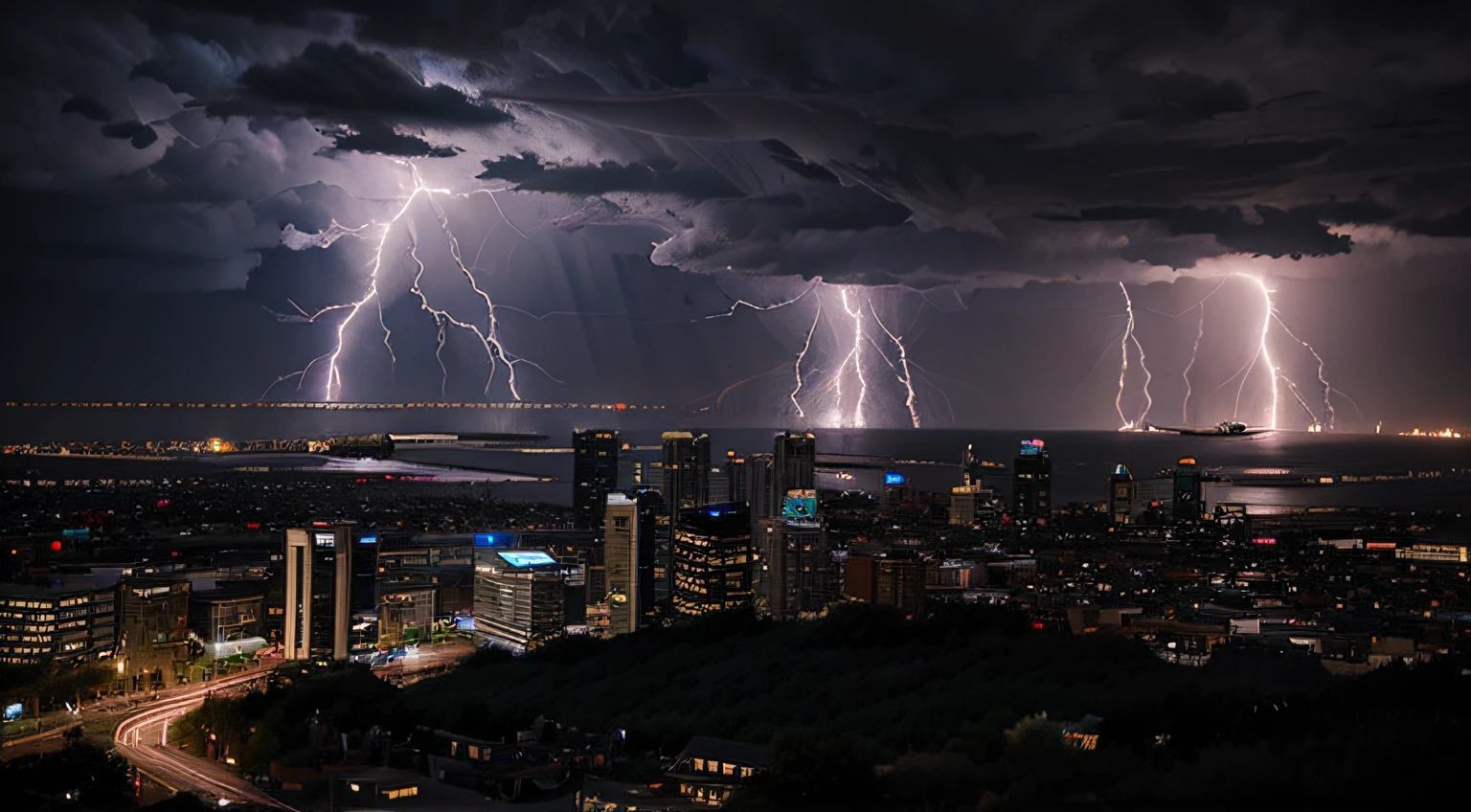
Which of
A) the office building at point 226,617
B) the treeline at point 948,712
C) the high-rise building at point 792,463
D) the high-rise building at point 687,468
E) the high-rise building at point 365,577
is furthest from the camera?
the high-rise building at point 687,468

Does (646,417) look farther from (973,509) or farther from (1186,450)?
(1186,450)

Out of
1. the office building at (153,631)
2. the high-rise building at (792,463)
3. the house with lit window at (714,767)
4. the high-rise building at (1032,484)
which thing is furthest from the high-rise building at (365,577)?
the high-rise building at (1032,484)

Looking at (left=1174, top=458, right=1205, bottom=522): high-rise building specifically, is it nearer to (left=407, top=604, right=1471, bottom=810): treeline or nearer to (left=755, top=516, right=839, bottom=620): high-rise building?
(left=755, top=516, right=839, bottom=620): high-rise building

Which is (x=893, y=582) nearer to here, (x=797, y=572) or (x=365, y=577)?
(x=797, y=572)

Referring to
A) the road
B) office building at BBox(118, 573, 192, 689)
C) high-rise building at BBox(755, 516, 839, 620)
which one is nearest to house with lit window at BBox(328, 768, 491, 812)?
the road

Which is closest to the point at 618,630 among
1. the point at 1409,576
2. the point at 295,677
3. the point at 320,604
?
the point at 320,604

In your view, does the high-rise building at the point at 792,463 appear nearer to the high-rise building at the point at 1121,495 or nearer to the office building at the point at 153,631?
the high-rise building at the point at 1121,495
